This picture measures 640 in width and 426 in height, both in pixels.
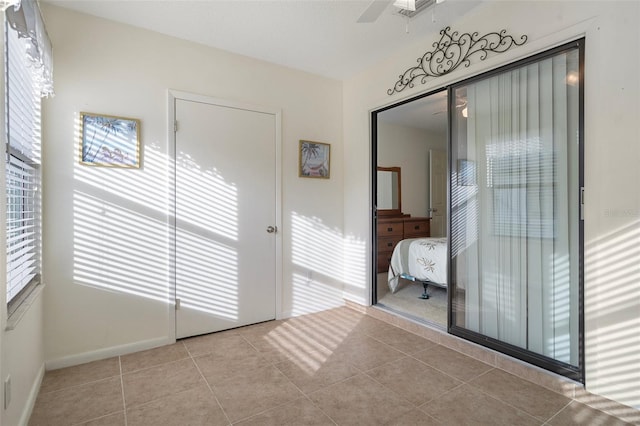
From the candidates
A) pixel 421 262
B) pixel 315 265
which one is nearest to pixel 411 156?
pixel 421 262

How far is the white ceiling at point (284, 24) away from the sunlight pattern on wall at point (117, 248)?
1.42 m

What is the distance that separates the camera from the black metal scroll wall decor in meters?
2.31

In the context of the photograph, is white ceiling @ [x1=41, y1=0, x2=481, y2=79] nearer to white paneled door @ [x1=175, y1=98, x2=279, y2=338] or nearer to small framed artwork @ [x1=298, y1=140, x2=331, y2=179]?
white paneled door @ [x1=175, y1=98, x2=279, y2=338]

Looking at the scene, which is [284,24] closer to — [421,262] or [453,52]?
[453,52]

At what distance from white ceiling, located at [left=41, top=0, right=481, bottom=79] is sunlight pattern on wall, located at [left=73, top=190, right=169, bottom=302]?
1.42 m

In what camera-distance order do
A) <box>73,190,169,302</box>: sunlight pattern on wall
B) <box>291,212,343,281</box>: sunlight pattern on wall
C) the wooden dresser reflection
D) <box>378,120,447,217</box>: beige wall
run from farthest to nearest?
<box>378,120,447,217</box>: beige wall → the wooden dresser reflection → <box>291,212,343,281</box>: sunlight pattern on wall → <box>73,190,169,302</box>: sunlight pattern on wall

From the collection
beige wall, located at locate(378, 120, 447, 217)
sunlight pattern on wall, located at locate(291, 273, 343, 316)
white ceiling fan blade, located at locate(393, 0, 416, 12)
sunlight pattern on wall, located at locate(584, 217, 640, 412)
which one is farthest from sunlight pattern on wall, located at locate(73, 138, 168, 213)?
beige wall, located at locate(378, 120, 447, 217)

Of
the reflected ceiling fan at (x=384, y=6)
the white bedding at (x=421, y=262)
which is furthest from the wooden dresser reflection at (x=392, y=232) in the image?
the reflected ceiling fan at (x=384, y=6)

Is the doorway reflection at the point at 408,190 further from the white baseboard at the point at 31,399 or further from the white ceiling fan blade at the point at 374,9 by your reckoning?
the white baseboard at the point at 31,399

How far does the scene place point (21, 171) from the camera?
1953mm

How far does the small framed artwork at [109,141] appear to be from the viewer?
7.97 feet

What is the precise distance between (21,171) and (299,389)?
2.10m

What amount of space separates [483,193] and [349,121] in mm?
1779

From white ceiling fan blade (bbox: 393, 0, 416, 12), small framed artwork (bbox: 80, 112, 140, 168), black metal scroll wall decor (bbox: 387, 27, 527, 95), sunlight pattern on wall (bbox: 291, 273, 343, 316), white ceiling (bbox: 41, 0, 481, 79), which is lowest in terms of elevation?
sunlight pattern on wall (bbox: 291, 273, 343, 316)
